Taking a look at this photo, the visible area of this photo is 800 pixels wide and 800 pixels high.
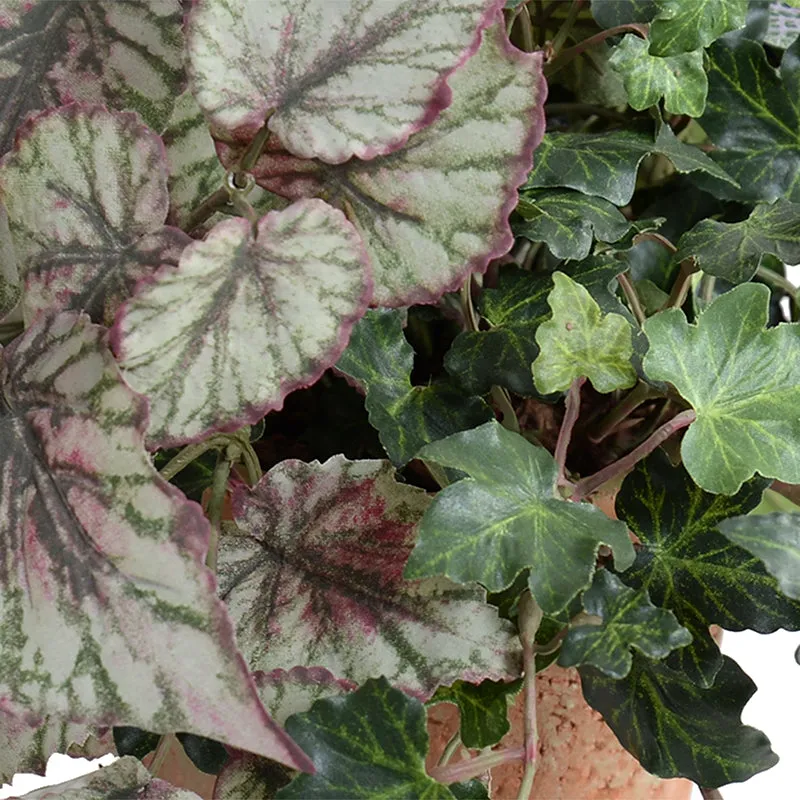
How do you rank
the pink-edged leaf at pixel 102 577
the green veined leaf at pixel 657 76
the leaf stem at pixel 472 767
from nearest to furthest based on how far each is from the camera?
the pink-edged leaf at pixel 102 577 → the leaf stem at pixel 472 767 → the green veined leaf at pixel 657 76

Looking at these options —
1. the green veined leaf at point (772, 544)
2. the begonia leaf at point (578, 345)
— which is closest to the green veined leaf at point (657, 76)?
the begonia leaf at point (578, 345)

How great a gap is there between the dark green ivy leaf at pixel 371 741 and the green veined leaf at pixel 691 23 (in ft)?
1.01

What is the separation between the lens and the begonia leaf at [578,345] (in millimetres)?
449

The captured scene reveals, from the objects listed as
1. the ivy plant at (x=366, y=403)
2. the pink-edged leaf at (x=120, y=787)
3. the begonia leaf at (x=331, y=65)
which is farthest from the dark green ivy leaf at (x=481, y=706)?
the begonia leaf at (x=331, y=65)

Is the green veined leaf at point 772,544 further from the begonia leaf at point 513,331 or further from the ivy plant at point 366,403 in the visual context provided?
the begonia leaf at point 513,331

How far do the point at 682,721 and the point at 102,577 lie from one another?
0.79 ft

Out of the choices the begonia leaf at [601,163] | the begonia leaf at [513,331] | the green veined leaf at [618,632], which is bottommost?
the green veined leaf at [618,632]

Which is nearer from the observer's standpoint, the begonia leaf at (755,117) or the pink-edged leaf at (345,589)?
the pink-edged leaf at (345,589)

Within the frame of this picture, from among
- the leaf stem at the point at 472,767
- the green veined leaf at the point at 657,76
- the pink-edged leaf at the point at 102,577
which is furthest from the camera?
the green veined leaf at the point at 657,76

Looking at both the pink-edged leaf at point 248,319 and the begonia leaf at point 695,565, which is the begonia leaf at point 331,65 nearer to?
the pink-edged leaf at point 248,319

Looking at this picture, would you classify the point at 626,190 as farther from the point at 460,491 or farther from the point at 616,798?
the point at 616,798

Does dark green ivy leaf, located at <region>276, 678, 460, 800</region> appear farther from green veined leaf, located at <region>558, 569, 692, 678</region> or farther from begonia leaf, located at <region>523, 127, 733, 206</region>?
begonia leaf, located at <region>523, 127, 733, 206</region>

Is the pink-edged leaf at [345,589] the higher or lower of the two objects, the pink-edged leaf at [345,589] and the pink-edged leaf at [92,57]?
the lower

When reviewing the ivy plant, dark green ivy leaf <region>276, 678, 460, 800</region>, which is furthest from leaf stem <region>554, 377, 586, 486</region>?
dark green ivy leaf <region>276, 678, 460, 800</region>
